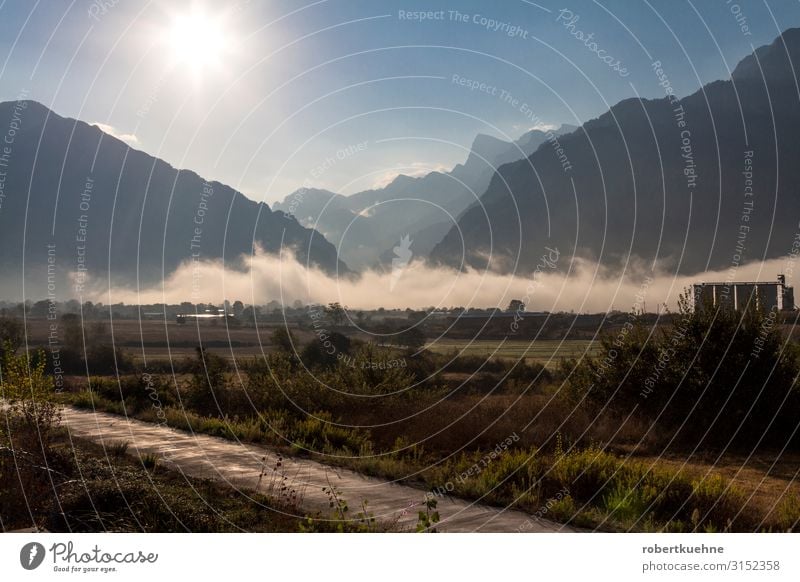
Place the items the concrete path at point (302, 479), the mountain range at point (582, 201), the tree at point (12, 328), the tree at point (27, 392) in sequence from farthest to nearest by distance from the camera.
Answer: the mountain range at point (582, 201), the tree at point (12, 328), the tree at point (27, 392), the concrete path at point (302, 479)

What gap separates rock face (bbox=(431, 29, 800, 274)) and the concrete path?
184 feet

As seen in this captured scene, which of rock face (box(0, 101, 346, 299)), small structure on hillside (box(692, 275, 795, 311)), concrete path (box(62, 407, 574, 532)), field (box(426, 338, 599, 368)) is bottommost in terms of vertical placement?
concrete path (box(62, 407, 574, 532))

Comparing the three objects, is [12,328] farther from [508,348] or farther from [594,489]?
[594,489]

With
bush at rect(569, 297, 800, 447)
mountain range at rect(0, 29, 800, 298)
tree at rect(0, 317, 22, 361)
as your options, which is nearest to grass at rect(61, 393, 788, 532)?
bush at rect(569, 297, 800, 447)

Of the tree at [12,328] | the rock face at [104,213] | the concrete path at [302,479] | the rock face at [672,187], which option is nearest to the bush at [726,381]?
the concrete path at [302,479]

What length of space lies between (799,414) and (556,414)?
20.1 feet

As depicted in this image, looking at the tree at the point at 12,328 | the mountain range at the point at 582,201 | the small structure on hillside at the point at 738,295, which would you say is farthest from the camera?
the mountain range at the point at 582,201

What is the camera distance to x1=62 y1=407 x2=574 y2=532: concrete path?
9578 millimetres

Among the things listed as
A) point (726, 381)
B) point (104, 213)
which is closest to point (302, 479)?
point (726, 381)

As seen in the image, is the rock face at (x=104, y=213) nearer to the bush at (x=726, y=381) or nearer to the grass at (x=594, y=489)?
the bush at (x=726, y=381)

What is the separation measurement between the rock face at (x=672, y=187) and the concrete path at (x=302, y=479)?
5609cm

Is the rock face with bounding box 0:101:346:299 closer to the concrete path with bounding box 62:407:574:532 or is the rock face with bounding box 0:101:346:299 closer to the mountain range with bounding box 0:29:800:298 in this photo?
the mountain range with bounding box 0:29:800:298

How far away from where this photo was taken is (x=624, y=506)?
10.1 meters

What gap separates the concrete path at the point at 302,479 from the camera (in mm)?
9578
